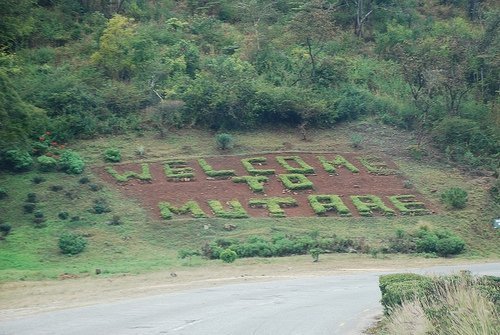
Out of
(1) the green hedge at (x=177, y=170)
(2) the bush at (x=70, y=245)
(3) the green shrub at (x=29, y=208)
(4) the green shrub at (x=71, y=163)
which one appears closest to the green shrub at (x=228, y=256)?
(2) the bush at (x=70, y=245)

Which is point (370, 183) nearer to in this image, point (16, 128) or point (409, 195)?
point (409, 195)

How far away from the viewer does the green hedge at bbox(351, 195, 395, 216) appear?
36594 mm

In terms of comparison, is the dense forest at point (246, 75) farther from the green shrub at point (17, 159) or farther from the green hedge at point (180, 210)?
the green hedge at point (180, 210)

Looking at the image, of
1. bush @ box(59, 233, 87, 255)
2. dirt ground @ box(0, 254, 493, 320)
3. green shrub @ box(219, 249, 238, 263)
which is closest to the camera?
dirt ground @ box(0, 254, 493, 320)

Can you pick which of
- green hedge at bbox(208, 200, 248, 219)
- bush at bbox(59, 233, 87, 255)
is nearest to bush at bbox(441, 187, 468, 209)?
green hedge at bbox(208, 200, 248, 219)

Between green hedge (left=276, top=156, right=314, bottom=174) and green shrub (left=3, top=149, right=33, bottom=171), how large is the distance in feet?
38.7

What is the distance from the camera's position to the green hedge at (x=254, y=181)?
1468 inches

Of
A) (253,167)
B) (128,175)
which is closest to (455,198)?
(253,167)

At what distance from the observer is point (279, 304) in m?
20.5

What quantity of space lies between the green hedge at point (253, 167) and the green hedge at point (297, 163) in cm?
78

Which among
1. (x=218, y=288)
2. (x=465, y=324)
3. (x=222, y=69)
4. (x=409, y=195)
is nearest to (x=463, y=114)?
(x=409, y=195)

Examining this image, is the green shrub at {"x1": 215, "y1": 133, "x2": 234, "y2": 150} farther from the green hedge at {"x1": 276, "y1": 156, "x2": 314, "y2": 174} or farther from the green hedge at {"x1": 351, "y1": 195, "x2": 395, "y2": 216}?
the green hedge at {"x1": 351, "y1": 195, "x2": 395, "y2": 216}

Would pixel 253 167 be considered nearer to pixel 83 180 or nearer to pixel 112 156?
pixel 112 156

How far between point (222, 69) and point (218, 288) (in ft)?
72.6
